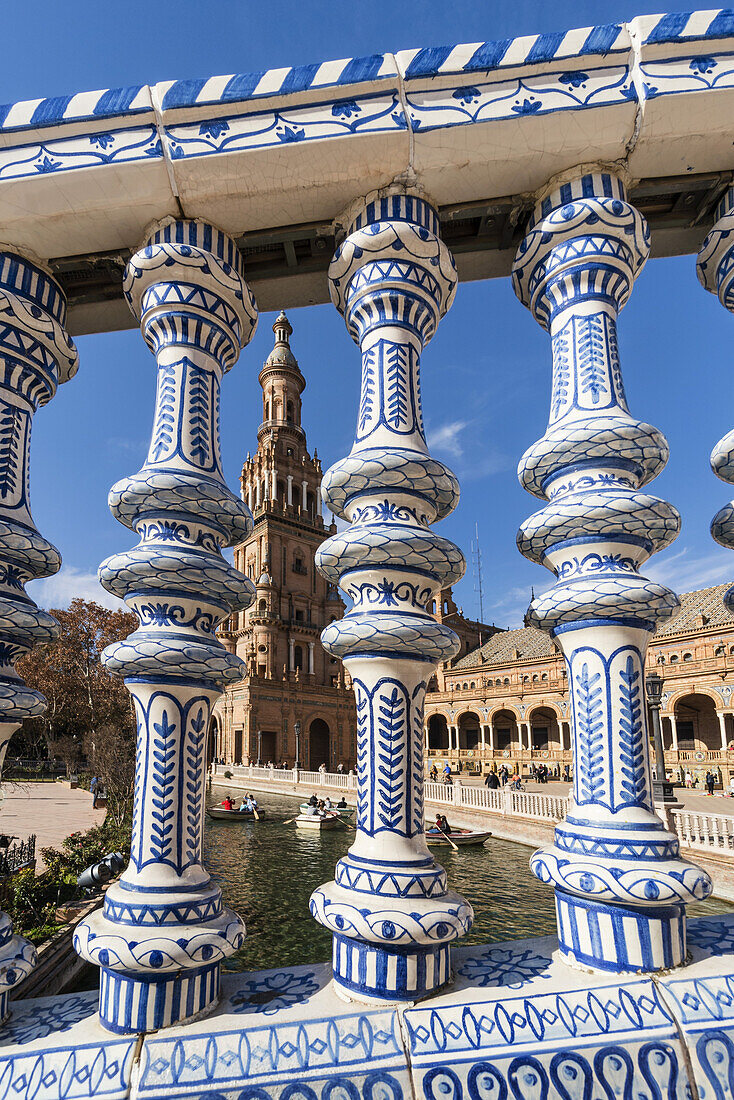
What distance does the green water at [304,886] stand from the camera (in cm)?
766

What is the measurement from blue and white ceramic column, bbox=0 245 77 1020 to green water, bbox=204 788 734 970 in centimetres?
533

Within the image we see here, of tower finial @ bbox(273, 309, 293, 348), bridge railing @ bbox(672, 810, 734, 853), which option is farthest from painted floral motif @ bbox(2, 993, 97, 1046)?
tower finial @ bbox(273, 309, 293, 348)

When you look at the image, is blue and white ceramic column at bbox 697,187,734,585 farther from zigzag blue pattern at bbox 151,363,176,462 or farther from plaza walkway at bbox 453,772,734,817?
plaza walkway at bbox 453,772,734,817

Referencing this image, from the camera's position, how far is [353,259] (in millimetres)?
2307

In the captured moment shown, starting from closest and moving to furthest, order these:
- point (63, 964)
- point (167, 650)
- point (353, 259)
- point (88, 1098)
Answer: point (88, 1098) < point (167, 650) < point (353, 259) < point (63, 964)

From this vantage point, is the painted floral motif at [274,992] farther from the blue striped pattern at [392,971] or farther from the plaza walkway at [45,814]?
the plaza walkway at [45,814]

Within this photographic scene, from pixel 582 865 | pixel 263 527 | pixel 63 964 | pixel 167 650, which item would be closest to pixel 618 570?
pixel 582 865

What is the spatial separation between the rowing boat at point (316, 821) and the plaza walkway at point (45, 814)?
16.9ft

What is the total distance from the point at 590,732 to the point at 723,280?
5.79ft

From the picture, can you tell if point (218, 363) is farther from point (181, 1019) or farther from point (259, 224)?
point (181, 1019)

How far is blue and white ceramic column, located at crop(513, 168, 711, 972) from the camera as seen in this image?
175 cm

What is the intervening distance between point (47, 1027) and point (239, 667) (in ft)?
3.50

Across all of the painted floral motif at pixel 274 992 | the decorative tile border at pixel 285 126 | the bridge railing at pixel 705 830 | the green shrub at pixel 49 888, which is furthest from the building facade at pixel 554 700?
the decorative tile border at pixel 285 126

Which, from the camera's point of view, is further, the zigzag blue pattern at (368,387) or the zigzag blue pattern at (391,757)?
the zigzag blue pattern at (368,387)
